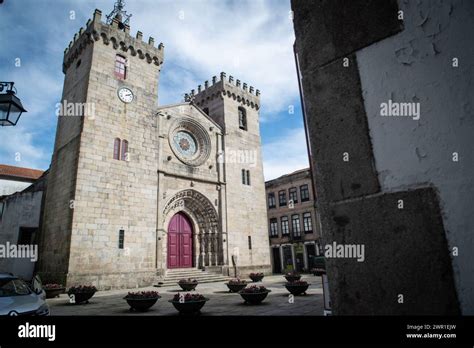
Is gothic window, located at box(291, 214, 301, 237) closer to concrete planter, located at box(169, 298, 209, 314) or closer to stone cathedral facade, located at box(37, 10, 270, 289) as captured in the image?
stone cathedral facade, located at box(37, 10, 270, 289)

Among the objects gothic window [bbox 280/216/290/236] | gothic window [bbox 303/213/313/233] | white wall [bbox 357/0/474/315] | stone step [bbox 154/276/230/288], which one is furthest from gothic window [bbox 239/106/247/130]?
white wall [bbox 357/0/474/315]

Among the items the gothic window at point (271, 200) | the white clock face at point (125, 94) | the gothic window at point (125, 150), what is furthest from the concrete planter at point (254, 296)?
the gothic window at point (271, 200)

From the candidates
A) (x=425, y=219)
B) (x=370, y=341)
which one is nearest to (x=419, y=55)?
(x=425, y=219)

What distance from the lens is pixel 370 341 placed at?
1.41 meters

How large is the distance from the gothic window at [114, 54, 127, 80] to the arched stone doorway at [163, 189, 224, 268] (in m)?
8.04

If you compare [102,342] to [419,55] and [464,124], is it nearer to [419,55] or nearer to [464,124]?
[464,124]

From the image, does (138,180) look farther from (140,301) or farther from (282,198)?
(282,198)

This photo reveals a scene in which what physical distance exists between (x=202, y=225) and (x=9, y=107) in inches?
583

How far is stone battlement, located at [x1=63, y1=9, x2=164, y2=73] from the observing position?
655 inches

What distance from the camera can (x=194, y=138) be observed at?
21500 mm

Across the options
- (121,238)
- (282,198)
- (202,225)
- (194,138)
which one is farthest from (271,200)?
(121,238)

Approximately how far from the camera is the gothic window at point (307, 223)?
31.3 meters

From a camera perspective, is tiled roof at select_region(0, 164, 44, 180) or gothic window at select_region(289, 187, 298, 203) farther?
gothic window at select_region(289, 187, 298, 203)

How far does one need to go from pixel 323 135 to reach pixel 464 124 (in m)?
0.73
